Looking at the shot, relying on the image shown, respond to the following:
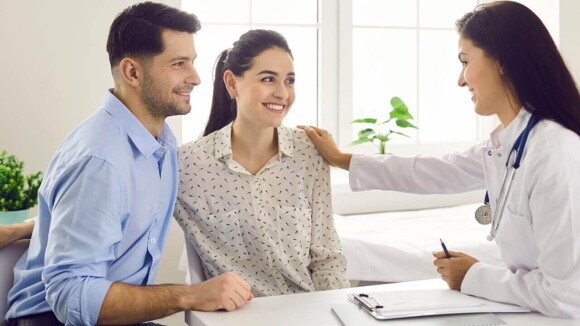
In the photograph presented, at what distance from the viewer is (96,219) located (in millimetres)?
1547

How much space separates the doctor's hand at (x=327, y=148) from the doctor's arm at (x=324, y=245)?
0.12ft

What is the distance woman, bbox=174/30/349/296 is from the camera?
2021 mm

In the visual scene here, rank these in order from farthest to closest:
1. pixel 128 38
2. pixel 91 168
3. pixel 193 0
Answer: pixel 193 0 → pixel 128 38 → pixel 91 168

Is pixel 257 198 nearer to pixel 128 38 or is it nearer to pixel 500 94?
pixel 128 38

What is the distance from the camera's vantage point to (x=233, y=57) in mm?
2242

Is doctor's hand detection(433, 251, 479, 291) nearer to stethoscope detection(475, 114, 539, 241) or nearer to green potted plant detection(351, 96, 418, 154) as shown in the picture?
stethoscope detection(475, 114, 539, 241)

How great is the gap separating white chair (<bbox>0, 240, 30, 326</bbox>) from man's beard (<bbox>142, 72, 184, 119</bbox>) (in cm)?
46

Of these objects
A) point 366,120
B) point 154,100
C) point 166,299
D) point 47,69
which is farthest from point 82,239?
point 366,120

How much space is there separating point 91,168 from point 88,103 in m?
1.59

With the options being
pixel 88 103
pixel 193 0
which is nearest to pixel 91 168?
pixel 88 103

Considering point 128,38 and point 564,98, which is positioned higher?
point 128,38

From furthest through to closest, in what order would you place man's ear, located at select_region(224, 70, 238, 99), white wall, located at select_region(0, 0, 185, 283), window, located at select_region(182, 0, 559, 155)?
window, located at select_region(182, 0, 559, 155) < white wall, located at select_region(0, 0, 185, 283) < man's ear, located at select_region(224, 70, 238, 99)

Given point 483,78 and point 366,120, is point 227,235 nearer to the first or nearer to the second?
point 483,78

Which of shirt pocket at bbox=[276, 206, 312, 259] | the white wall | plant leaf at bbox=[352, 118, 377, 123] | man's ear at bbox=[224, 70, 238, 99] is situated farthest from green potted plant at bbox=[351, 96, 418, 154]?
shirt pocket at bbox=[276, 206, 312, 259]
